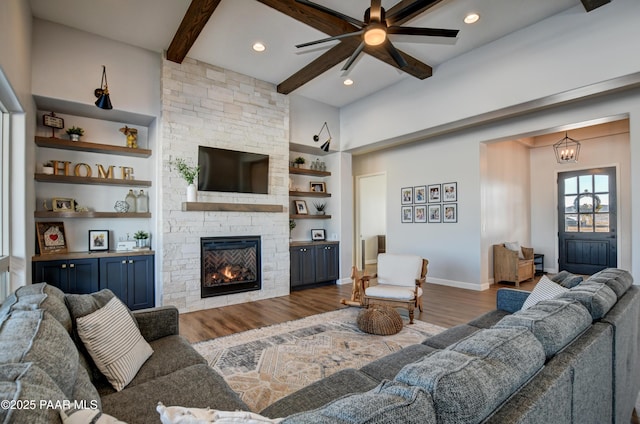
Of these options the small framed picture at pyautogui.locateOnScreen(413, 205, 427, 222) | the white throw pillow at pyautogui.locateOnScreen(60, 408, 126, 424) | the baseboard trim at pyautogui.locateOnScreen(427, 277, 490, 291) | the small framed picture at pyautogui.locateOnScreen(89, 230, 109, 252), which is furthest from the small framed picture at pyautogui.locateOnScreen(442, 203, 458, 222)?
the white throw pillow at pyautogui.locateOnScreen(60, 408, 126, 424)

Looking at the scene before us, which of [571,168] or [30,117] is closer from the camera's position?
[30,117]

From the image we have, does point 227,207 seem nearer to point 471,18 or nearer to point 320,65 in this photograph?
point 320,65

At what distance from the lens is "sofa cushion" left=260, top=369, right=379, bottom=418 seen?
4.55 ft

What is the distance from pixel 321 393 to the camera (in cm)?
150

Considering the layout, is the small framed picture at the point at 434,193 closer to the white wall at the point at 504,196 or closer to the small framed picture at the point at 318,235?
the white wall at the point at 504,196

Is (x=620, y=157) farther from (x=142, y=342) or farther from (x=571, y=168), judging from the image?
(x=142, y=342)

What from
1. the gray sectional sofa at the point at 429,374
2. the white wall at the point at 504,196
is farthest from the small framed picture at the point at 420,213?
the gray sectional sofa at the point at 429,374

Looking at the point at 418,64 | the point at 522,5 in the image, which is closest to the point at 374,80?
the point at 418,64

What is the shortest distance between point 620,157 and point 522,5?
196 inches

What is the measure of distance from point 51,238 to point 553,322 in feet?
16.7

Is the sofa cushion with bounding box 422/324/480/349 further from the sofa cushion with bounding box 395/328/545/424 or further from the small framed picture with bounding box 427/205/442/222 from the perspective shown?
the small framed picture with bounding box 427/205/442/222

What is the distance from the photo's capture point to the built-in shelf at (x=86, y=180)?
152 inches

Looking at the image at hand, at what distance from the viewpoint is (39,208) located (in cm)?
396

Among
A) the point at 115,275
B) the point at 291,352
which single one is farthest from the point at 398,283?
the point at 115,275
